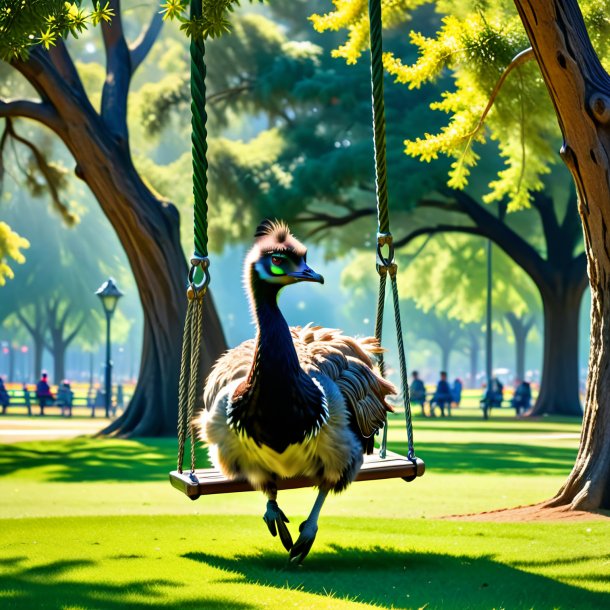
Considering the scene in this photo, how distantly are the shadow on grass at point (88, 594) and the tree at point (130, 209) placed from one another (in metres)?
14.2

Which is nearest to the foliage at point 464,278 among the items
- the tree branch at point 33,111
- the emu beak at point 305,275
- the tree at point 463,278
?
the tree at point 463,278

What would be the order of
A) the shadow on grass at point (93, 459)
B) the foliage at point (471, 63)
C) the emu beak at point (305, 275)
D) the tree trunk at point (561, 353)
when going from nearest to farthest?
the emu beak at point (305, 275), the foliage at point (471, 63), the shadow on grass at point (93, 459), the tree trunk at point (561, 353)

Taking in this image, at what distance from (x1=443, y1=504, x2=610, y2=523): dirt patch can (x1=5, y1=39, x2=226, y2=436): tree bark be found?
1150 cm

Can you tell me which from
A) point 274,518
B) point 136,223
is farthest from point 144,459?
point 274,518

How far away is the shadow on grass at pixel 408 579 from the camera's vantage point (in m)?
6.92

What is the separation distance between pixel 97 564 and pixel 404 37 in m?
27.0

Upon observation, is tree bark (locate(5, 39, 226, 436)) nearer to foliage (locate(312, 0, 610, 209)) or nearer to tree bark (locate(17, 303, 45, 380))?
foliage (locate(312, 0, 610, 209))

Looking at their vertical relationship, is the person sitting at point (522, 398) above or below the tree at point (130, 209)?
below

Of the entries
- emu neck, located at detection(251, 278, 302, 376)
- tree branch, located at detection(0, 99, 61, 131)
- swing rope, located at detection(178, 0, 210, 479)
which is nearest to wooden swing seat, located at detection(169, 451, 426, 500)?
swing rope, located at detection(178, 0, 210, 479)

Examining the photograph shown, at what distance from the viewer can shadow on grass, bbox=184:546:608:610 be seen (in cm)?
692

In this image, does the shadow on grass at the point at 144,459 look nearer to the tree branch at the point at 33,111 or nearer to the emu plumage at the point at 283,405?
the tree branch at the point at 33,111

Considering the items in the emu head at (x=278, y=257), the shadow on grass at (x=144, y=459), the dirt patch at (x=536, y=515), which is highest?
the emu head at (x=278, y=257)

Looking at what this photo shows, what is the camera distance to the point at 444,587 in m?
7.30

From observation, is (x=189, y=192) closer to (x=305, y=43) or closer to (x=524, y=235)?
(x=305, y=43)
